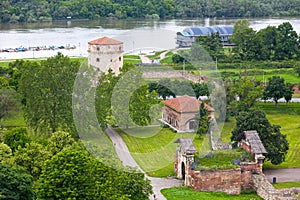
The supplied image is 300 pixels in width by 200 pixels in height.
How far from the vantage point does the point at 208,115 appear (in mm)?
27078

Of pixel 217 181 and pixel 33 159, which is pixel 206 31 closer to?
pixel 217 181

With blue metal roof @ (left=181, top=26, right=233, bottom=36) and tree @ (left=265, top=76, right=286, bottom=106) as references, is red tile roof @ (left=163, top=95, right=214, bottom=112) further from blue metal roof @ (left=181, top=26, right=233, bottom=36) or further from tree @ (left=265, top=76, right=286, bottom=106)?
blue metal roof @ (left=181, top=26, right=233, bottom=36)

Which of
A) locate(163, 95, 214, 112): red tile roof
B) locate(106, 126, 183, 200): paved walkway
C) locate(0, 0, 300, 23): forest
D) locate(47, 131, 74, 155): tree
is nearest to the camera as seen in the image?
locate(47, 131, 74, 155): tree

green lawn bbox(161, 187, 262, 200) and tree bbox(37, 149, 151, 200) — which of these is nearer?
tree bbox(37, 149, 151, 200)

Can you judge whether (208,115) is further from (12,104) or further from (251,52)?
(251,52)

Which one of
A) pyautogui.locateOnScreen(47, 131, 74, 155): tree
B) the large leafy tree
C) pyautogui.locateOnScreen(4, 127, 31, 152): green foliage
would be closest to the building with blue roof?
the large leafy tree

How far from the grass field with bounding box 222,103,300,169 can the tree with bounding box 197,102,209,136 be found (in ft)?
2.77

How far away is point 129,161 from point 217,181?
13.8ft

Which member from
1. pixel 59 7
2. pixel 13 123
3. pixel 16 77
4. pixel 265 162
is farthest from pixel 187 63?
pixel 59 7

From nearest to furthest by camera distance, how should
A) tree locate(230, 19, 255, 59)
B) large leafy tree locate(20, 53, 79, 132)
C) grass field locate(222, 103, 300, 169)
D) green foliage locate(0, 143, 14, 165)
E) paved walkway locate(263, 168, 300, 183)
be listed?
green foliage locate(0, 143, 14, 165) < paved walkway locate(263, 168, 300, 183) < grass field locate(222, 103, 300, 169) < large leafy tree locate(20, 53, 79, 132) < tree locate(230, 19, 255, 59)

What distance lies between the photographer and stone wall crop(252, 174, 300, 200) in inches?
701

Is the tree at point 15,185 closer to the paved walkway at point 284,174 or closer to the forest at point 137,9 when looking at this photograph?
the paved walkway at point 284,174

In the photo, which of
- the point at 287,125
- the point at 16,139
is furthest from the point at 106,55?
the point at 16,139

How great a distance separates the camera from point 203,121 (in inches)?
1027
